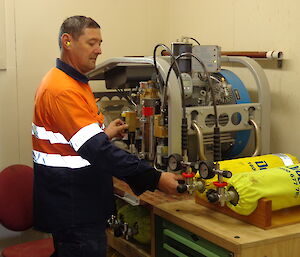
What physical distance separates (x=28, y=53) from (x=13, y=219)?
0.98m

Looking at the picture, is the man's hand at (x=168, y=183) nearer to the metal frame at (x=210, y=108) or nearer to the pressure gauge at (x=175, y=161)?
the pressure gauge at (x=175, y=161)

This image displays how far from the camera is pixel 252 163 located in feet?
6.72

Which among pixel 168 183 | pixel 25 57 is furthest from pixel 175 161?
pixel 25 57

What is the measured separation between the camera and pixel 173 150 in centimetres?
211

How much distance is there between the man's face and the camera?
1.94 meters

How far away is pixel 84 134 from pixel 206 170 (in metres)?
0.46

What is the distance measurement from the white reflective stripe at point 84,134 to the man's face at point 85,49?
0.29 metres

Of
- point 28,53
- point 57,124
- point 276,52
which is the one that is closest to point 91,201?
point 57,124

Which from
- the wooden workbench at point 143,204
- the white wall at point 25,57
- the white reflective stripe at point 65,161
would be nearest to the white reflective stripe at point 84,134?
the white reflective stripe at point 65,161

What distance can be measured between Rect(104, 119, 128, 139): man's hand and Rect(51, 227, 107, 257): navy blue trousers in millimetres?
466

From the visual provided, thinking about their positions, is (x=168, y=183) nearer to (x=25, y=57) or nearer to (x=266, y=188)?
(x=266, y=188)

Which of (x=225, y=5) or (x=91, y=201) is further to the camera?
(x=225, y=5)

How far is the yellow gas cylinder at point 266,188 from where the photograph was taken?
1749mm

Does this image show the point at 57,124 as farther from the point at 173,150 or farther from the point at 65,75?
the point at 173,150
